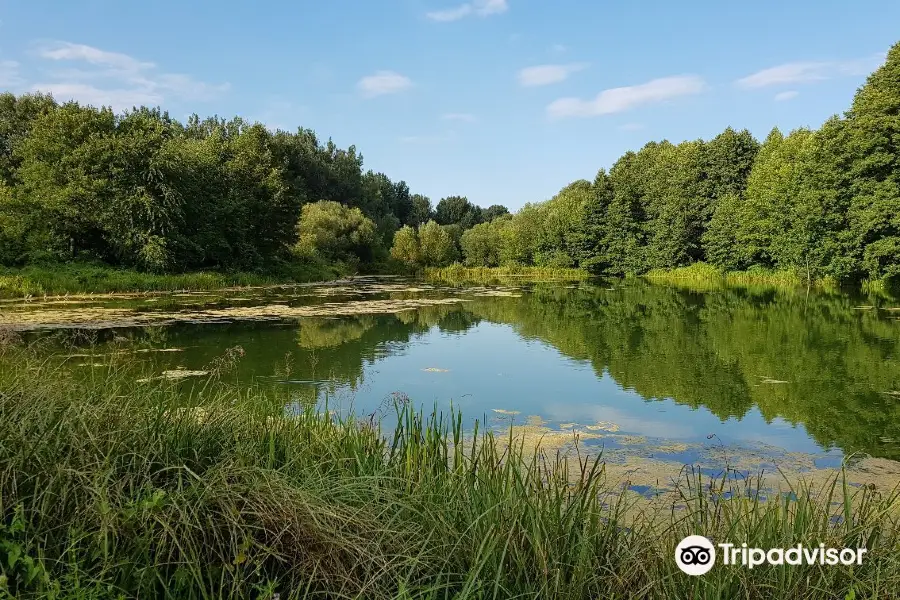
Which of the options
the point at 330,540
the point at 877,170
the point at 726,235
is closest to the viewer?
the point at 330,540

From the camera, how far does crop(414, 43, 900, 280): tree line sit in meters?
22.5

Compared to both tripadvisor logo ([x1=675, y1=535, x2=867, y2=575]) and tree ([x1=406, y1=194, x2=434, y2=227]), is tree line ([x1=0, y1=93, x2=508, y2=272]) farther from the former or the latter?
tree ([x1=406, y1=194, x2=434, y2=227])

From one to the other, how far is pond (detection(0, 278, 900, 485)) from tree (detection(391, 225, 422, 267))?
97.9ft

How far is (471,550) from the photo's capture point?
247 cm

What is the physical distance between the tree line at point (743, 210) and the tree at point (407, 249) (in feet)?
0.39

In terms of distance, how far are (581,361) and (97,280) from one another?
19043mm

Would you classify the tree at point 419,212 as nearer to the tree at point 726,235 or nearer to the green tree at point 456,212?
the green tree at point 456,212

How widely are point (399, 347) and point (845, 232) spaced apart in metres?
20.4

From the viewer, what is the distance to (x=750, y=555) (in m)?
2.43

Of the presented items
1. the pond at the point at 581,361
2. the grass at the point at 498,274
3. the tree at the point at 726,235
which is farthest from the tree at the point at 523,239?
the pond at the point at 581,361

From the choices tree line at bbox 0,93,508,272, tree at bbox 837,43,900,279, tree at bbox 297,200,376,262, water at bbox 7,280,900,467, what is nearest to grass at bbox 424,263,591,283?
tree at bbox 297,200,376,262

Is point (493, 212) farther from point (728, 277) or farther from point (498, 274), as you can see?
point (728, 277)

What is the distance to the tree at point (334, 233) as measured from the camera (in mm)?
41966

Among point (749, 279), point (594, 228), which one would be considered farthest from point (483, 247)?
point (749, 279)
